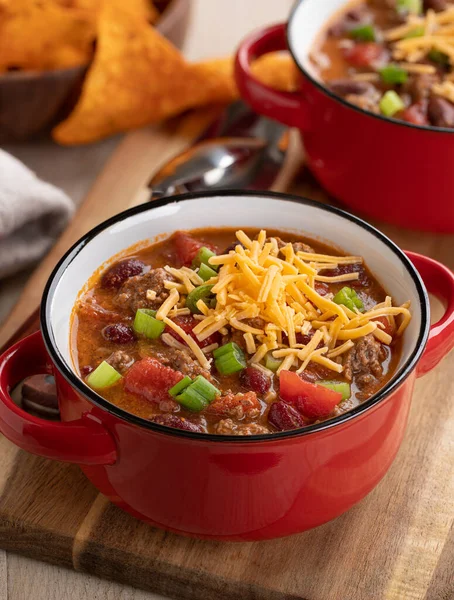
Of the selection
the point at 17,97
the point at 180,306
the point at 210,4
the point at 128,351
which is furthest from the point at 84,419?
the point at 210,4

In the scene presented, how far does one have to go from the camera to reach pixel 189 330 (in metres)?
2.65

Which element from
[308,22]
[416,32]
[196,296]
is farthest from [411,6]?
[196,296]

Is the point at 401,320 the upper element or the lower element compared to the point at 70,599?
upper

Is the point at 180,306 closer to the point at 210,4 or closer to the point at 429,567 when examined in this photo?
the point at 429,567

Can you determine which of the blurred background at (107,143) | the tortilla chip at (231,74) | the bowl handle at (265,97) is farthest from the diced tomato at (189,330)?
the tortilla chip at (231,74)

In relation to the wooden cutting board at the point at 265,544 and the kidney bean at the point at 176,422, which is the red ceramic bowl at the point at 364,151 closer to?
the wooden cutting board at the point at 265,544

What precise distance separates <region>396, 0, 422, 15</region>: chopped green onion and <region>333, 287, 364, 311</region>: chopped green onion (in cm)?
195

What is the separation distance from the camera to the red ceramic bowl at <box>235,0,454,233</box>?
3.41 metres

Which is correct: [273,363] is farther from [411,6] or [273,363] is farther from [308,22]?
[411,6]

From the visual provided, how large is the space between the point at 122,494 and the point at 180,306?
0.56 metres

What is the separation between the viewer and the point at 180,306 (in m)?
2.72

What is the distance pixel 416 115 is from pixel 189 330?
Result: 149 cm

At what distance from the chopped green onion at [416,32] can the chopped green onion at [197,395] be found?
2.19 m

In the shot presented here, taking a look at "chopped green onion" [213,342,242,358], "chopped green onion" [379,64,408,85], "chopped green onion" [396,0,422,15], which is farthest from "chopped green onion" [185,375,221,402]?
"chopped green onion" [396,0,422,15]
